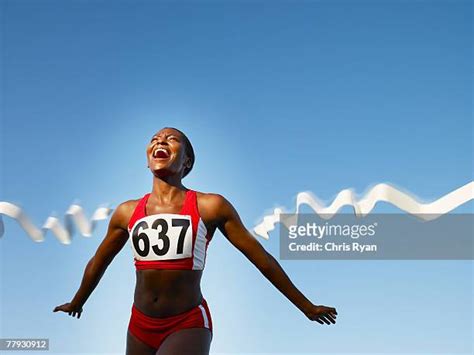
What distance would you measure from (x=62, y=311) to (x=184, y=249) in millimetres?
1359

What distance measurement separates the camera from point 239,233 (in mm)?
4867

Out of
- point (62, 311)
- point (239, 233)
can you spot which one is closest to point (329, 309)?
point (239, 233)

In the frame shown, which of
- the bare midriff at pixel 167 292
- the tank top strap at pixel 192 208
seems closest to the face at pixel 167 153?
the tank top strap at pixel 192 208

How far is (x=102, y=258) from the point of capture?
5.16 meters

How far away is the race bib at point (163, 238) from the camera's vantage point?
4617 mm

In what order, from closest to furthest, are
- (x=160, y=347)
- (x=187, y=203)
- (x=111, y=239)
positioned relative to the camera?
(x=160, y=347)
(x=187, y=203)
(x=111, y=239)

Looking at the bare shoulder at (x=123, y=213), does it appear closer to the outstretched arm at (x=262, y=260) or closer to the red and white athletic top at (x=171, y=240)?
the red and white athletic top at (x=171, y=240)

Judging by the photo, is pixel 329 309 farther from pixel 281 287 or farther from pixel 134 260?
pixel 134 260

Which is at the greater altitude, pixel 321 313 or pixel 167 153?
pixel 167 153

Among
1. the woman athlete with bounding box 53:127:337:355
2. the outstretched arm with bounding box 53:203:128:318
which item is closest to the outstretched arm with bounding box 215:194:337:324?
the woman athlete with bounding box 53:127:337:355

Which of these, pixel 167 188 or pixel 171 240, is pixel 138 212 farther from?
pixel 171 240

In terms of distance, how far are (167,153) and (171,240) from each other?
67 centimetres

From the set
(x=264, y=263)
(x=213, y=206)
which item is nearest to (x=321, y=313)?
(x=264, y=263)

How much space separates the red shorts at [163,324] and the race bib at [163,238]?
0.39 metres
